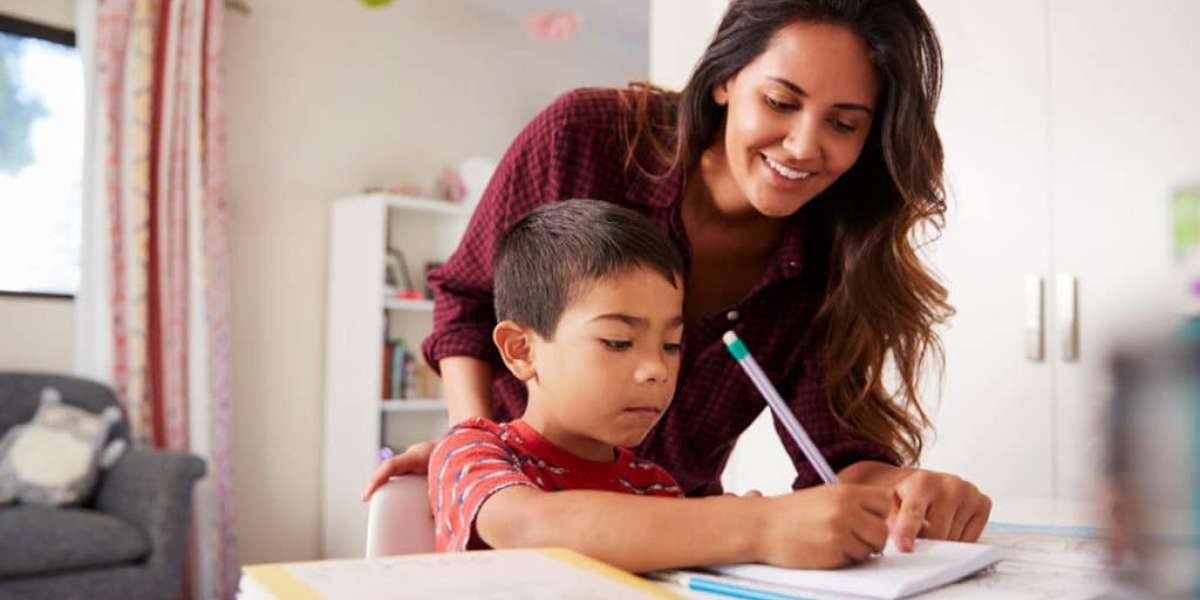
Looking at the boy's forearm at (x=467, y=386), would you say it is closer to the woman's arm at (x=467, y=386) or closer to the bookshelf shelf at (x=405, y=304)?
the woman's arm at (x=467, y=386)

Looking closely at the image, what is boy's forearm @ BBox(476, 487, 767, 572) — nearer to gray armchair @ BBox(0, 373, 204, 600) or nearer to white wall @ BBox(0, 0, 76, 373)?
gray armchair @ BBox(0, 373, 204, 600)

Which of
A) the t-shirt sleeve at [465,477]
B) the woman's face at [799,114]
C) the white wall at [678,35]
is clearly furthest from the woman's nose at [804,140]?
the white wall at [678,35]

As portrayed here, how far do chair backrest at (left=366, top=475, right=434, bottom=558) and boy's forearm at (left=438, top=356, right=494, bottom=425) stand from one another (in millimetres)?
276

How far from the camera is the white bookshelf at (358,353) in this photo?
174 inches

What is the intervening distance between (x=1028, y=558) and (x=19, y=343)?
12.7ft

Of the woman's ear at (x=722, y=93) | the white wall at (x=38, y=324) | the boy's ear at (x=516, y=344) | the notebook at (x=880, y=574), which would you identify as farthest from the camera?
the white wall at (x=38, y=324)

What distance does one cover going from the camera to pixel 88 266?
12.6 ft

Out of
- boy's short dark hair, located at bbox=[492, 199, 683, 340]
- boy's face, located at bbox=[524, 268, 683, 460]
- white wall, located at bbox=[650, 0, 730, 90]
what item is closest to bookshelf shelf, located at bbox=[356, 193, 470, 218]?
white wall, located at bbox=[650, 0, 730, 90]

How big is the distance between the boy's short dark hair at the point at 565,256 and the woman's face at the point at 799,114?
23 cm

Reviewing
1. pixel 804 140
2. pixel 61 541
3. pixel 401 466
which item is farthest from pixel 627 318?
pixel 61 541

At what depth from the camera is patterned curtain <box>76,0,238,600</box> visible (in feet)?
12.6

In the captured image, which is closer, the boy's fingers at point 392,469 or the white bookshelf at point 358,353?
the boy's fingers at point 392,469

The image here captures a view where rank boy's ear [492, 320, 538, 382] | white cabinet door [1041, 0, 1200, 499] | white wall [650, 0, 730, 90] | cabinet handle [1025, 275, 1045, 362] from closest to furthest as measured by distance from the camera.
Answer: boy's ear [492, 320, 538, 382], white cabinet door [1041, 0, 1200, 499], cabinet handle [1025, 275, 1045, 362], white wall [650, 0, 730, 90]

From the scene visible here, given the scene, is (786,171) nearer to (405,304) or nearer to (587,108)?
(587,108)
